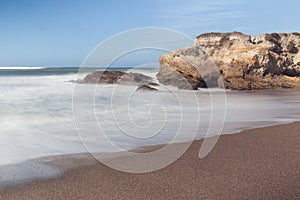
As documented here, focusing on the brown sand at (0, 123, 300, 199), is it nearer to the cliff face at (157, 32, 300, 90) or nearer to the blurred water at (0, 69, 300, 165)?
the blurred water at (0, 69, 300, 165)

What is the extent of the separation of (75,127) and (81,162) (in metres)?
3.06

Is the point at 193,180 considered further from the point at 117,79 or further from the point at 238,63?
the point at 117,79

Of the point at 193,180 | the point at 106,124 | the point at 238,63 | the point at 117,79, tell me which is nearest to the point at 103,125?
the point at 106,124

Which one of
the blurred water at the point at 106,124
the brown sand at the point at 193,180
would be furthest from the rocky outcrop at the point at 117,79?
the brown sand at the point at 193,180

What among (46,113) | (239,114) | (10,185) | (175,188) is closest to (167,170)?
(175,188)

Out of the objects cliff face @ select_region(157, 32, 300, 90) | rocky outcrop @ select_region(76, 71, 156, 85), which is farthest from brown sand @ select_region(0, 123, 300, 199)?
rocky outcrop @ select_region(76, 71, 156, 85)

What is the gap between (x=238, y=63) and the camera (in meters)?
20.7

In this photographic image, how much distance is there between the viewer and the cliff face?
2055cm

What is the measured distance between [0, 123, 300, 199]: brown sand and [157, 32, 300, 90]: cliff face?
14.9m

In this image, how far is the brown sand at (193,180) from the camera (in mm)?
3812

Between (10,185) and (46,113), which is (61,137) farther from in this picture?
(46,113)

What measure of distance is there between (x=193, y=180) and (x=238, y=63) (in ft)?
57.2

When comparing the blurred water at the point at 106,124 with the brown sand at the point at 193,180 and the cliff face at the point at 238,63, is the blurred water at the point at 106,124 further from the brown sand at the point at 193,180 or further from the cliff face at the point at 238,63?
the cliff face at the point at 238,63

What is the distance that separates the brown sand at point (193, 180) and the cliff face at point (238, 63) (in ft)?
49.0
